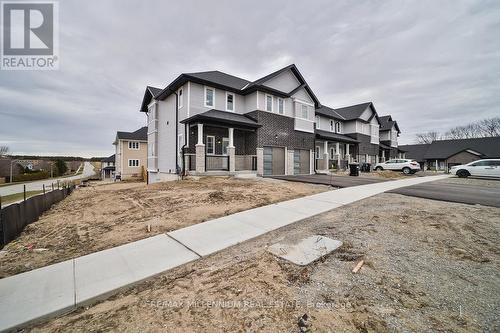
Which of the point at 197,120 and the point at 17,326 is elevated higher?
the point at 197,120

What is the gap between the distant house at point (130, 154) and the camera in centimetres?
3362

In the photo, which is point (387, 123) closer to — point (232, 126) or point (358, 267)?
point (232, 126)

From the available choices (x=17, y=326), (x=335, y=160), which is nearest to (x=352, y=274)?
(x=17, y=326)

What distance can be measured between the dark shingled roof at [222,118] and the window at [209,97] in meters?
0.57

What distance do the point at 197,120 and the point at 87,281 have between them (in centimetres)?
1153

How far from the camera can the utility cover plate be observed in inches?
145

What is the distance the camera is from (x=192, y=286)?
10.1ft

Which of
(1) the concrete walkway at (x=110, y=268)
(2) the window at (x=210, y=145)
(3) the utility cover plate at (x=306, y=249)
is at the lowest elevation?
(1) the concrete walkway at (x=110, y=268)

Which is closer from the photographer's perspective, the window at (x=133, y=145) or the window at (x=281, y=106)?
the window at (x=281, y=106)

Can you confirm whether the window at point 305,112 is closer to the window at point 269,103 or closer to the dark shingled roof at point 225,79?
the window at point 269,103

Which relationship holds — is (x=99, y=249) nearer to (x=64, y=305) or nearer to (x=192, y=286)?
(x=64, y=305)

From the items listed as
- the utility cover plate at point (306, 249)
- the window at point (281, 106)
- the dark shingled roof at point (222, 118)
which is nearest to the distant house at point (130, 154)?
the dark shingled roof at point (222, 118)

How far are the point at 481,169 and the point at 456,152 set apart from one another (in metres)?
28.5

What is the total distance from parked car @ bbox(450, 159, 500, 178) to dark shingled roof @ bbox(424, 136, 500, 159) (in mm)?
27680
